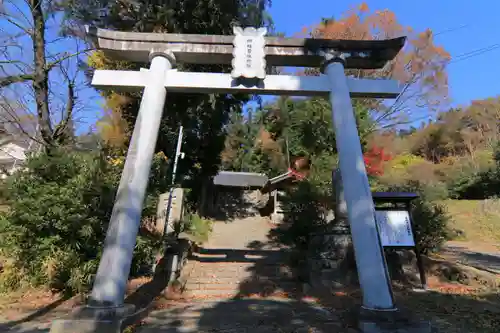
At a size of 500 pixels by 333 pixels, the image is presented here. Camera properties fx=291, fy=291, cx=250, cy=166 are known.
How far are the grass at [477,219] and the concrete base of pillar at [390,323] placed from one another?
1350 cm

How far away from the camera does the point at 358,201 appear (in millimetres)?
4355

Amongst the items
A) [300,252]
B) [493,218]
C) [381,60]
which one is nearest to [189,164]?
[300,252]

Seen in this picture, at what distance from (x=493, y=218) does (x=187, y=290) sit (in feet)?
63.8

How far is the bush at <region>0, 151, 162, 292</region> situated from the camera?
6.09 meters

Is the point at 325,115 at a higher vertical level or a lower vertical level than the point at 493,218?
higher

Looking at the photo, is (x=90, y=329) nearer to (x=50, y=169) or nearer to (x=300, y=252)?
(x=50, y=169)

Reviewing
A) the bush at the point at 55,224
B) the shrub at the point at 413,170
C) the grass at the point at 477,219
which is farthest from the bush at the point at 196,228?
the grass at the point at 477,219

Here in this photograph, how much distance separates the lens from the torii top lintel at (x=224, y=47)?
17.1 ft

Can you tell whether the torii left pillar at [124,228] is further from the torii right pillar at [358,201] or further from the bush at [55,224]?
the torii right pillar at [358,201]

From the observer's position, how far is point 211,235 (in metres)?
15.4

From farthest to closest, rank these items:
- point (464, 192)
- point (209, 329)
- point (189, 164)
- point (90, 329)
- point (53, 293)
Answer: point (464, 192) < point (189, 164) < point (53, 293) < point (209, 329) < point (90, 329)

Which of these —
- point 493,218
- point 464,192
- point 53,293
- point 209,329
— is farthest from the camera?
point 464,192

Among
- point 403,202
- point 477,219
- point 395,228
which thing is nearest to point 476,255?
point 403,202

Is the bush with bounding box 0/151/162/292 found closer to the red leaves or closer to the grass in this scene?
the red leaves
